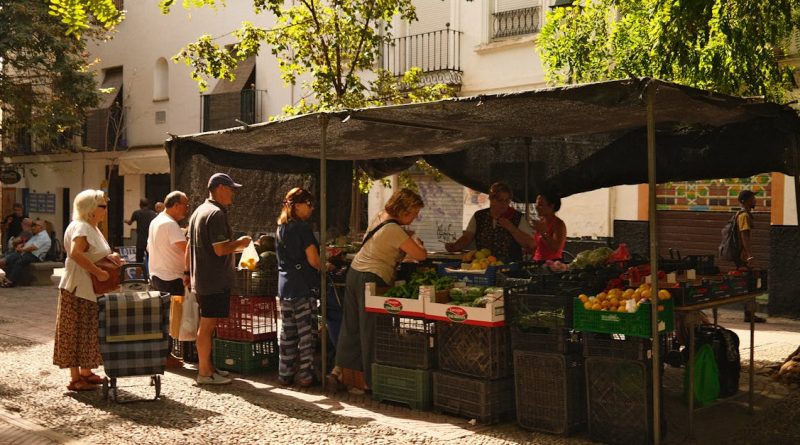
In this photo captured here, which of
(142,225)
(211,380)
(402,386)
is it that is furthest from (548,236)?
(142,225)

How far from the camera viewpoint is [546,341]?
669cm

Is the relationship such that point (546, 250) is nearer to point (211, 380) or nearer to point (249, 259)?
point (249, 259)

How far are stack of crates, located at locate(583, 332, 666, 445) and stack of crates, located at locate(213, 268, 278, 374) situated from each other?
3.75m

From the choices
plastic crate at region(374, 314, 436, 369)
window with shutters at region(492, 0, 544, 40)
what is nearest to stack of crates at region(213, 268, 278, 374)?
plastic crate at region(374, 314, 436, 369)

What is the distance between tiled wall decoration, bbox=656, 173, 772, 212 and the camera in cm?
1475

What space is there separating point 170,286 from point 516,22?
1124 cm

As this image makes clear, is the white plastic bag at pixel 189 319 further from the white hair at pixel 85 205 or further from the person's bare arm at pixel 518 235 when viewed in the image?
the person's bare arm at pixel 518 235

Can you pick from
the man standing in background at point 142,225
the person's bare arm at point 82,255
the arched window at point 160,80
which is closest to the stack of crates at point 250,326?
the person's bare arm at point 82,255

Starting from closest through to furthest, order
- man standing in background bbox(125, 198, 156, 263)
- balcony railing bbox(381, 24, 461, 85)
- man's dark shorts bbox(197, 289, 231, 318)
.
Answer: man's dark shorts bbox(197, 289, 231, 318) → man standing in background bbox(125, 198, 156, 263) → balcony railing bbox(381, 24, 461, 85)

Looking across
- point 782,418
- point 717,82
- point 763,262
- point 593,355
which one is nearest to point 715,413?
point 782,418

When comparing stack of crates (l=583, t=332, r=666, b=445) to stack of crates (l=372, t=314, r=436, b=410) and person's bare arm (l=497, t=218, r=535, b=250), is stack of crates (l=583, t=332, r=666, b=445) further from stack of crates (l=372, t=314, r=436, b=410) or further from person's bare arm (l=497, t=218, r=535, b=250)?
person's bare arm (l=497, t=218, r=535, b=250)

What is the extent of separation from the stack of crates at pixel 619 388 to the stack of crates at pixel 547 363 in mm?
161

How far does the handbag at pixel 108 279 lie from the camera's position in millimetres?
7934

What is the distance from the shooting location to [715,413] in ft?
24.5
